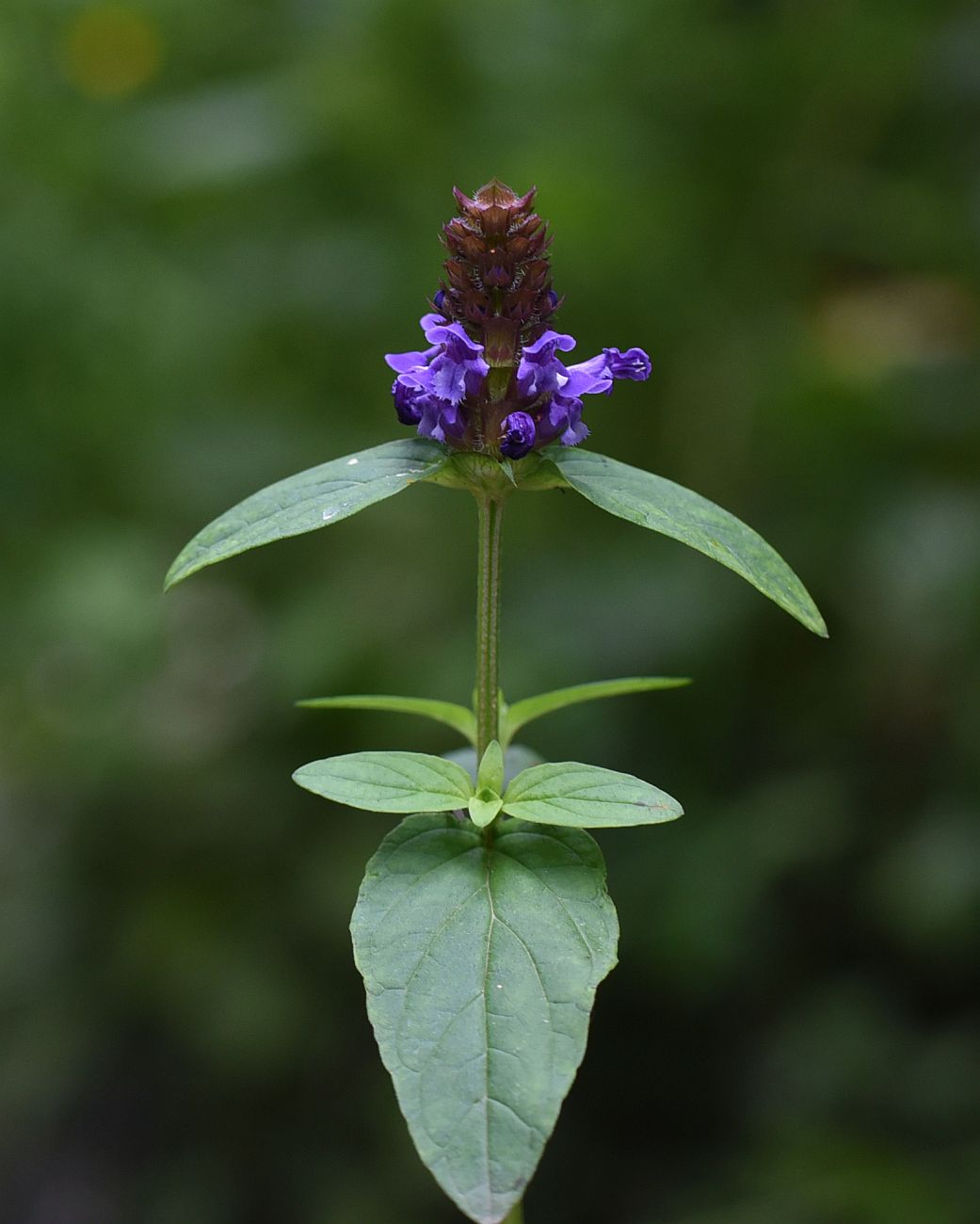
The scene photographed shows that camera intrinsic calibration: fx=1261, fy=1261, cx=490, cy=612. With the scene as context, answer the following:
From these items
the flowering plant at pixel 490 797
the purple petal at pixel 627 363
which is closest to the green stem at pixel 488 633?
the flowering plant at pixel 490 797

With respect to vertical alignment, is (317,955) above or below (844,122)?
below

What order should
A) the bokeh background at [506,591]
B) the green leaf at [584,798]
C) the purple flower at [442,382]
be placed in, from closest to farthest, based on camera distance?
the green leaf at [584,798]
the purple flower at [442,382]
the bokeh background at [506,591]

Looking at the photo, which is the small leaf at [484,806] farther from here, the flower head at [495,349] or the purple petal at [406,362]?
Result: the purple petal at [406,362]

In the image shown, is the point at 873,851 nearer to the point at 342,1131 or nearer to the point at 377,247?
the point at 342,1131

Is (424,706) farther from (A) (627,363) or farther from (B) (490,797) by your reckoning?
(A) (627,363)

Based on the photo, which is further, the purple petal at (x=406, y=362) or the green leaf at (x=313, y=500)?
the purple petal at (x=406, y=362)

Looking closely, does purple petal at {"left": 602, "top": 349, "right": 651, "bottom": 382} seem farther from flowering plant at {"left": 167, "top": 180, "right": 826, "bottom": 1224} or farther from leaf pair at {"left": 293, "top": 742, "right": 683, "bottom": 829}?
leaf pair at {"left": 293, "top": 742, "right": 683, "bottom": 829}

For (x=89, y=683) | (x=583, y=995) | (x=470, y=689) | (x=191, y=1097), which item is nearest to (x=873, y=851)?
(x=470, y=689)
